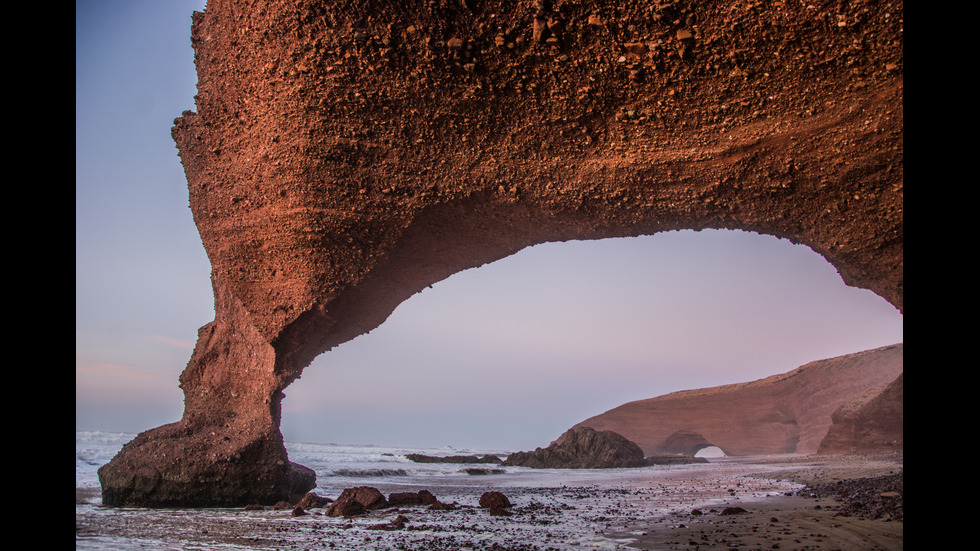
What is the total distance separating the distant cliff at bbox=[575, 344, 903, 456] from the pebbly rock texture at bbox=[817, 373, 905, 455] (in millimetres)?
5504

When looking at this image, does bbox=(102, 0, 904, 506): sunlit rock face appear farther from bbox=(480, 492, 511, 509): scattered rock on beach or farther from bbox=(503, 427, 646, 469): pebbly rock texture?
bbox=(503, 427, 646, 469): pebbly rock texture

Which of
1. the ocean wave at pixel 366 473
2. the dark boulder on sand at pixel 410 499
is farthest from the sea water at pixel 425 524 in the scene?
the ocean wave at pixel 366 473

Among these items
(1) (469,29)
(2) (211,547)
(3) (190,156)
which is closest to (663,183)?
(1) (469,29)

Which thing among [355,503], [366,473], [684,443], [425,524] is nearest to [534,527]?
[425,524]

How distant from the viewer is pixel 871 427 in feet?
53.9

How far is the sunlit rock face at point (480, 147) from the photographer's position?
176 inches

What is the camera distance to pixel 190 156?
6.82 m

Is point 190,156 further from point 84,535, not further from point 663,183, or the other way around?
point 663,183

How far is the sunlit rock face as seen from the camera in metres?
4.47

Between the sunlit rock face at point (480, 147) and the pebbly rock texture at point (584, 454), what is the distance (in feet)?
37.5

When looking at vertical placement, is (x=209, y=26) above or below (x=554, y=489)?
above

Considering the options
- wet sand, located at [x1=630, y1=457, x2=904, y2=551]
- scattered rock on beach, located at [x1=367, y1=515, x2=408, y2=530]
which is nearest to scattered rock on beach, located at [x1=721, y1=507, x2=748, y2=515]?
wet sand, located at [x1=630, y1=457, x2=904, y2=551]

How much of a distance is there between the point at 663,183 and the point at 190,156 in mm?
5464

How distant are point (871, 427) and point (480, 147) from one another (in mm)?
16622
